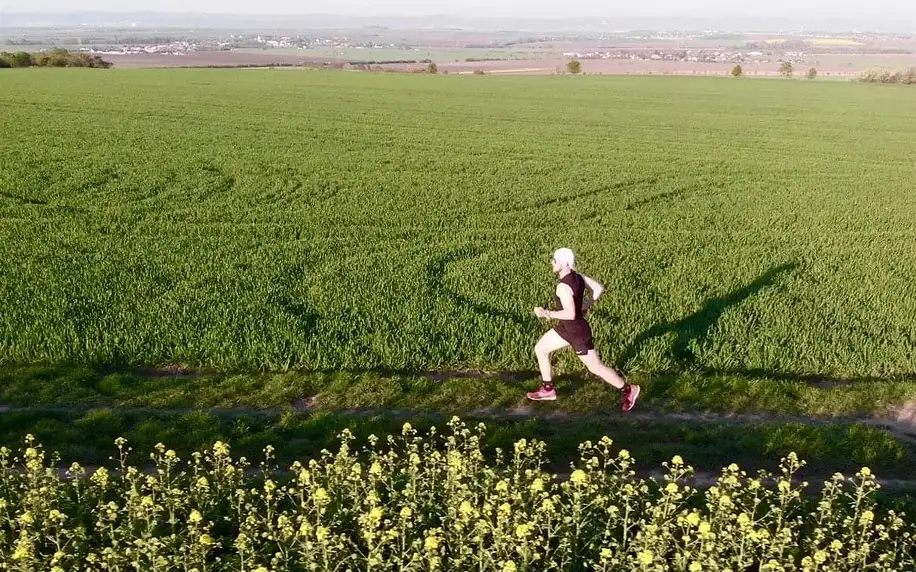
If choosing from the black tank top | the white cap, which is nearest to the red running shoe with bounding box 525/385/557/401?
the black tank top

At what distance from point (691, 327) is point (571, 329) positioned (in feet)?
Answer: 11.6

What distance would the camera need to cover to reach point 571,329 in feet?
26.6

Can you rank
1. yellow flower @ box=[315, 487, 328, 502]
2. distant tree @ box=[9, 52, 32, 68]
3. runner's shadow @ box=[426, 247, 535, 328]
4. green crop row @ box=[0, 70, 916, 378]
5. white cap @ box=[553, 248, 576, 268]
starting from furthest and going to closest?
distant tree @ box=[9, 52, 32, 68] → runner's shadow @ box=[426, 247, 535, 328] → green crop row @ box=[0, 70, 916, 378] → white cap @ box=[553, 248, 576, 268] → yellow flower @ box=[315, 487, 328, 502]

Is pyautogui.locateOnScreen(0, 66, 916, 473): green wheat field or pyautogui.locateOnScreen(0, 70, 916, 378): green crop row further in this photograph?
pyautogui.locateOnScreen(0, 70, 916, 378): green crop row

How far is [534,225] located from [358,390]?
9546 millimetres

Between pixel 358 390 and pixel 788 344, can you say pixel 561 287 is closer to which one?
pixel 358 390

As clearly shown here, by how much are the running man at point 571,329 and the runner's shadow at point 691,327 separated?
54.2 inches

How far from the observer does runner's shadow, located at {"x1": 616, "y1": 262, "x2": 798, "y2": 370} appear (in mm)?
10141

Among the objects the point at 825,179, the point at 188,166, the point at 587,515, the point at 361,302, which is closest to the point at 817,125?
the point at 825,179

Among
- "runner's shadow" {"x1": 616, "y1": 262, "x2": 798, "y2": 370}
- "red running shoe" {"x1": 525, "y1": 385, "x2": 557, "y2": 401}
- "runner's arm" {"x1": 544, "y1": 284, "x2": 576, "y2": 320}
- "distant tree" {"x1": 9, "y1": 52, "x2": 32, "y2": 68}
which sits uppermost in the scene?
"distant tree" {"x1": 9, "y1": 52, "x2": 32, "y2": 68}

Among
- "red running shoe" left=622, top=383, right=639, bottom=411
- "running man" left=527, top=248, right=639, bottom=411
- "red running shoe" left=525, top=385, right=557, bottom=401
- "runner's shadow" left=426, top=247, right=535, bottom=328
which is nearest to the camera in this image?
"running man" left=527, top=248, right=639, bottom=411

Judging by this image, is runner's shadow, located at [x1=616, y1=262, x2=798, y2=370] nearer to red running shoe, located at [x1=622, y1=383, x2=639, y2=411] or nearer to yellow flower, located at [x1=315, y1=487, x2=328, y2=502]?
red running shoe, located at [x1=622, y1=383, x2=639, y2=411]

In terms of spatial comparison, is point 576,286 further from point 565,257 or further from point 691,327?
point 691,327

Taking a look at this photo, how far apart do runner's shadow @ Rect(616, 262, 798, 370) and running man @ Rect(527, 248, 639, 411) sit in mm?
1378
